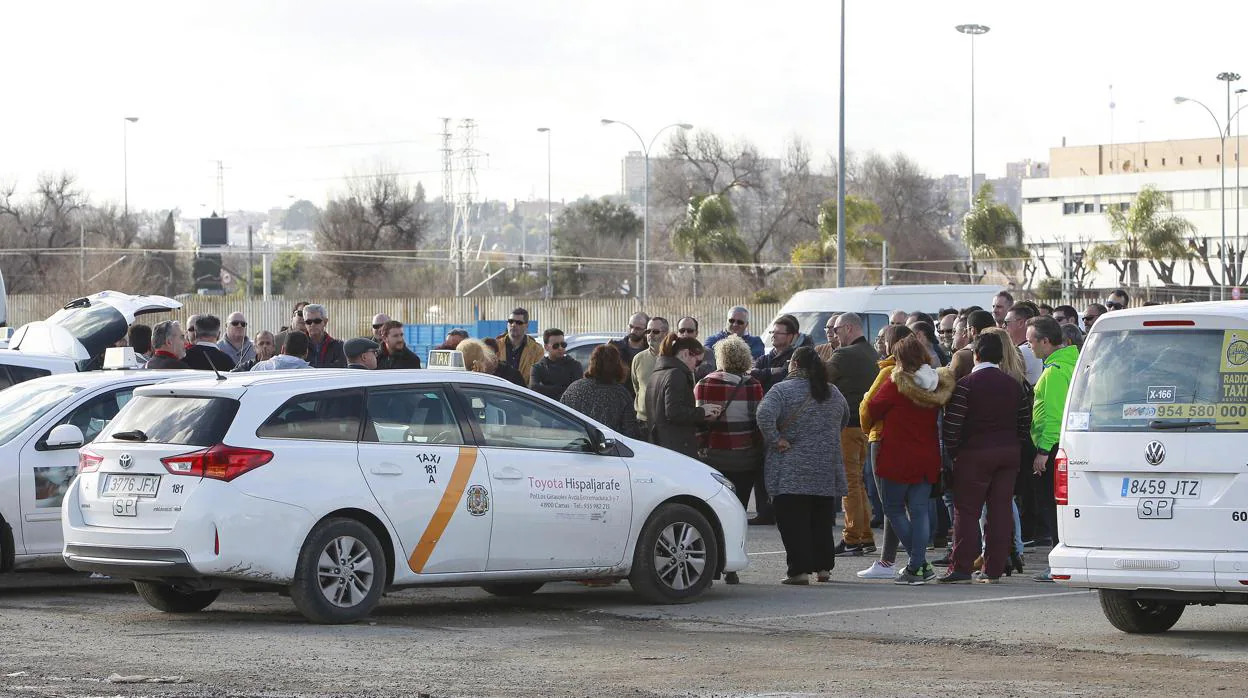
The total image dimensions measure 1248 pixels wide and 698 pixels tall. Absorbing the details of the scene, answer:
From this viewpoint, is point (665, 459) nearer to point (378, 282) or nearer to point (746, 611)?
point (746, 611)

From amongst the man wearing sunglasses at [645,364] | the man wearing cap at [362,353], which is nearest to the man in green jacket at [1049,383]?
the man wearing sunglasses at [645,364]

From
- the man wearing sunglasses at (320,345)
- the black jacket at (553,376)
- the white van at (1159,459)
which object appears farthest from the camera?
the man wearing sunglasses at (320,345)

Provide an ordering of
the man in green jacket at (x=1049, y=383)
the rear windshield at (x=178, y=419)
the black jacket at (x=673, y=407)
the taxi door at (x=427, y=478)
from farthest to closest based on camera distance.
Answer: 1. the black jacket at (x=673, y=407)
2. the man in green jacket at (x=1049, y=383)
3. the taxi door at (x=427, y=478)
4. the rear windshield at (x=178, y=419)

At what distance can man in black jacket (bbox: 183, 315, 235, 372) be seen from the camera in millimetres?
15312

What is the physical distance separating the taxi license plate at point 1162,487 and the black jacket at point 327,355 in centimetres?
937

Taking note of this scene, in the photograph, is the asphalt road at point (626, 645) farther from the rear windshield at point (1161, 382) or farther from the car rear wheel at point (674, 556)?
the rear windshield at point (1161, 382)

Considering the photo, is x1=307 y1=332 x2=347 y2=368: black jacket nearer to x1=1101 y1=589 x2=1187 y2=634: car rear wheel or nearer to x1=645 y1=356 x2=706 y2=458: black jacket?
x1=645 y1=356 x2=706 y2=458: black jacket

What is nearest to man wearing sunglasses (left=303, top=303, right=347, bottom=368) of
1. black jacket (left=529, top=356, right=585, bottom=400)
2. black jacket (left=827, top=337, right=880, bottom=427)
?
black jacket (left=529, top=356, right=585, bottom=400)

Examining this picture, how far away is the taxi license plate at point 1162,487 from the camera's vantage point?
904cm

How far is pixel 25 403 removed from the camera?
12070mm

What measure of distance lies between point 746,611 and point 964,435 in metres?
2.09

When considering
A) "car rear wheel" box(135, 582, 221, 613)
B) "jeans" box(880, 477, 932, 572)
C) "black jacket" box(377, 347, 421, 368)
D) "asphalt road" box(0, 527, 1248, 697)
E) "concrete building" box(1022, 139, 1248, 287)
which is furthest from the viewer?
"concrete building" box(1022, 139, 1248, 287)

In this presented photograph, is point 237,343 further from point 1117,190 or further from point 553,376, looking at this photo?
point 1117,190

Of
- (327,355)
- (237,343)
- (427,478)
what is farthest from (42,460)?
(237,343)
